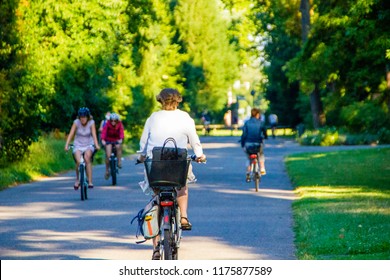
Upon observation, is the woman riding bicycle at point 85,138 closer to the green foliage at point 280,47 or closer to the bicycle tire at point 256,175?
the bicycle tire at point 256,175

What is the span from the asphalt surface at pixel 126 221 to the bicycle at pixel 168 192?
1705mm

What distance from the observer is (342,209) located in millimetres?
18406

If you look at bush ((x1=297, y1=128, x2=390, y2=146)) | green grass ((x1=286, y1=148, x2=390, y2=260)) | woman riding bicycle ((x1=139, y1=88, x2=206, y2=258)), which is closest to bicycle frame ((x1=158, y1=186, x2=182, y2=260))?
woman riding bicycle ((x1=139, y1=88, x2=206, y2=258))

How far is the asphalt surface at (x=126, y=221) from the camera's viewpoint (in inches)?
A: 524

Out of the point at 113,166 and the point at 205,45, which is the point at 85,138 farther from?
the point at 205,45

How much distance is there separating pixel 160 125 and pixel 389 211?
7310 millimetres

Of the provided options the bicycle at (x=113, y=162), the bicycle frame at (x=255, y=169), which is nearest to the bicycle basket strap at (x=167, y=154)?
the bicycle frame at (x=255, y=169)

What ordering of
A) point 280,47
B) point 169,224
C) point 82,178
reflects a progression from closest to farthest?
point 169,224, point 82,178, point 280,47

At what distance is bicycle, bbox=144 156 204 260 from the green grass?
2.03 m

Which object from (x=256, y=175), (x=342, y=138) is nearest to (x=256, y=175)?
(x=256, y=175)

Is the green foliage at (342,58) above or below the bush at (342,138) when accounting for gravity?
above

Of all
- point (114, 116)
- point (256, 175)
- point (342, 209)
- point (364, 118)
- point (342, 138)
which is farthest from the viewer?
point (364, 118)

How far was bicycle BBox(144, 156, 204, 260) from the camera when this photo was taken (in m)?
10.6

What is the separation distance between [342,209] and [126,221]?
359 cm
